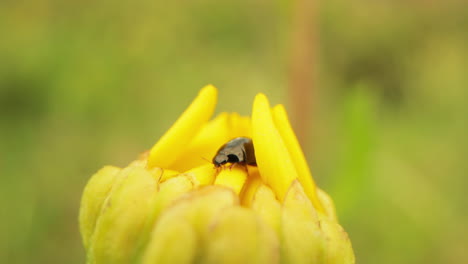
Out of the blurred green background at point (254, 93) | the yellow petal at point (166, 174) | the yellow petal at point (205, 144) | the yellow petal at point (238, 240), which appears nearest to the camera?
the yellow petal at point (238, 240)

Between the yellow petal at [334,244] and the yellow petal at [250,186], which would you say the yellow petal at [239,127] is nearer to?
the yellow petal at [250,186]

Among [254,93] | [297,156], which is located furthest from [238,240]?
[254,93]

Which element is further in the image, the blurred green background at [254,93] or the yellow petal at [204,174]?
the blurred green background at [254,93]


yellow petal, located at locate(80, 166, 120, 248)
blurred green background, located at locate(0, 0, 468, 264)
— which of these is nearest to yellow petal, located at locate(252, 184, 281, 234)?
yellow petal, located at locate(80, 166, 120, 248)

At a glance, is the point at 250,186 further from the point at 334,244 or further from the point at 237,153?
the point at 334,244

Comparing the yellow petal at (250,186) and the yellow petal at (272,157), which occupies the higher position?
the yellow petal at (272,157)

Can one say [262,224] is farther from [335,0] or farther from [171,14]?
[335,0]

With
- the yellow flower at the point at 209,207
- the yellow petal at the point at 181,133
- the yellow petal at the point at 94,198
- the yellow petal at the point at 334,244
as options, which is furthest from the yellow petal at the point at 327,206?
the yellow petal at the point at 94,198

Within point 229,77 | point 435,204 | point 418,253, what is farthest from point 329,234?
point 229,77
